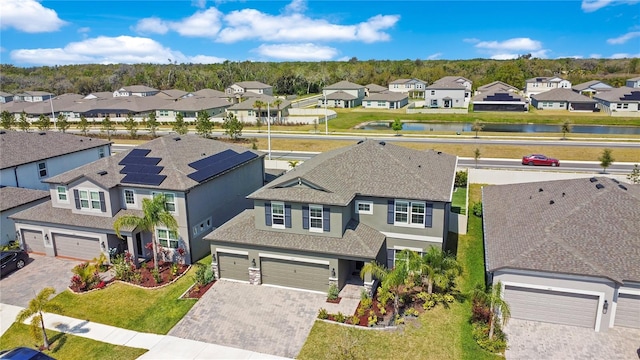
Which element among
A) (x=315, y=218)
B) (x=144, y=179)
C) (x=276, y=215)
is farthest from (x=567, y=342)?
(x=144, y=179)

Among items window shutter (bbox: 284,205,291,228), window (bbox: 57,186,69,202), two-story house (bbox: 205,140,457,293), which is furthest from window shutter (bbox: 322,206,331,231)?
window (bbox: 57,186,69,202)

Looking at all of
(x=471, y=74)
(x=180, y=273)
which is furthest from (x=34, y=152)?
(x=471, y=74)

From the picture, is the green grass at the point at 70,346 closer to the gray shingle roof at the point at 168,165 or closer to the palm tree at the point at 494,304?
the gray shingle roof at the point at 168,165

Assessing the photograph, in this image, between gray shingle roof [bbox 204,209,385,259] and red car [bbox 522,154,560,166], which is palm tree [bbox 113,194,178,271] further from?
red car [bbox 522,154,560,166]

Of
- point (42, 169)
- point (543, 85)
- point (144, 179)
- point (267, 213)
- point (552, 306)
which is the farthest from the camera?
point (543, 85)

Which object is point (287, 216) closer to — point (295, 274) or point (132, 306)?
point (295, 274)

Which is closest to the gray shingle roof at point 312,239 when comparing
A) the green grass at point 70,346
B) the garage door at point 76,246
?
the green grass at point 70,346
